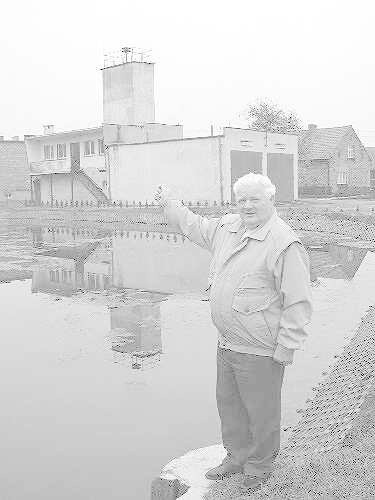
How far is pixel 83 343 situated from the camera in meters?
12.4

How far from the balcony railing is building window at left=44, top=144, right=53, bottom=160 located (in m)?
0.97

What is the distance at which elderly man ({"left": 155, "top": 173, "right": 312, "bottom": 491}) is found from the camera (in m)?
4.66

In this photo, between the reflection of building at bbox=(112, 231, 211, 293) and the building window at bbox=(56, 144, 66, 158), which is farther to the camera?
the building window at bbox=(56, 144, 66, 158)

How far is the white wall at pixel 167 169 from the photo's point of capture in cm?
4462

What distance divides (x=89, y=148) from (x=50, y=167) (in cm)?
474

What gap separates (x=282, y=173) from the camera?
49.4 meters

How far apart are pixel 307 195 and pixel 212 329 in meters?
47.7

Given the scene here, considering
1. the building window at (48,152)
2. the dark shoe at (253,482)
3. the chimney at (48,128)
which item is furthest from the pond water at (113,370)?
the chimney at (48,128)

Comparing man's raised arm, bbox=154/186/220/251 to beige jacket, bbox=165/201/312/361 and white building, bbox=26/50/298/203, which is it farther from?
white building, bbox=26/50/298/203

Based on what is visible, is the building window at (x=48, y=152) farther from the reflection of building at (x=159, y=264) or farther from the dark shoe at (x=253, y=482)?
the dark shoe at (x=253, y=482)

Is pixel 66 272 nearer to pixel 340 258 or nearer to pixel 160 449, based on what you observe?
pixel 340 258

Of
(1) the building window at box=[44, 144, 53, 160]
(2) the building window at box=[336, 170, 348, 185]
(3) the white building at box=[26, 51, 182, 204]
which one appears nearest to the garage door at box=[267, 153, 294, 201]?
(3) the white building at box=[26, 51, 182, 204]

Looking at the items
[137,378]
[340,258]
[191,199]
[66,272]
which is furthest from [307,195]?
[137,378]

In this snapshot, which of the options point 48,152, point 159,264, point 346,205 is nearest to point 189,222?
point 159,264
